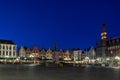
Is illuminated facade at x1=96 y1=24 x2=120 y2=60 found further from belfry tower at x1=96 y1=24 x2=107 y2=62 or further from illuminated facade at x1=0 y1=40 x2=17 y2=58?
illuminated facade at x1=0 y1=40 x2=17 y2=58

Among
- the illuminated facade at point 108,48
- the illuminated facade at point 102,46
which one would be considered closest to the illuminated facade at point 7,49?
the illuminated facade at point 102,46

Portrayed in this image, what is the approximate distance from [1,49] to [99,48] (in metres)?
63.4

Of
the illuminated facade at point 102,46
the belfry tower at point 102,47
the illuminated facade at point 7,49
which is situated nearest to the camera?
the belfry tower at point 102,47

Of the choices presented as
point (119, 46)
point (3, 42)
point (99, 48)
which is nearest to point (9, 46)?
point (3, 42)

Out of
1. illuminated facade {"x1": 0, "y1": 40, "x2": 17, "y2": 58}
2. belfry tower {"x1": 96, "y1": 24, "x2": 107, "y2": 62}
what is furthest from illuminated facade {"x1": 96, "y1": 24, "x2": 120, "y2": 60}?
illuminated facade {"x1": 0, "y1": 40, "x2": 17, "y2": 58}

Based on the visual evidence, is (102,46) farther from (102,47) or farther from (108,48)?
(108,48)

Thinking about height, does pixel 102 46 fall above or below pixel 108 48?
above

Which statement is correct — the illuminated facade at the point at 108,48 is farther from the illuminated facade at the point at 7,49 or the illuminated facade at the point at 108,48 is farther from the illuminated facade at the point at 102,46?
the illuminated facade at the point at 7,49

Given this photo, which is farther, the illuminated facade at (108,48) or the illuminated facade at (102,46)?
the illuminated facade at (102,46)

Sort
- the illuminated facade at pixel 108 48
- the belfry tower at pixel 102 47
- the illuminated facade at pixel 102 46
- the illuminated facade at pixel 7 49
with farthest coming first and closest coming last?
the illuminated facade at pixel 7 49 < the illuminated facade at pixel 102 46 < the belfry tower at pixel 102 47 < the illuminated facade at pixel 108 48

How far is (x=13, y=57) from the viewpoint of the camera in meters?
175

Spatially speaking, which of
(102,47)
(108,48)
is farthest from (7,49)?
(108,48)

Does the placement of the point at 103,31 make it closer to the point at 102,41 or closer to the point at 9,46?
the point at 102,41

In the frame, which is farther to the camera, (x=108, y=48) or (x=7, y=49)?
(x=7, y=49)
